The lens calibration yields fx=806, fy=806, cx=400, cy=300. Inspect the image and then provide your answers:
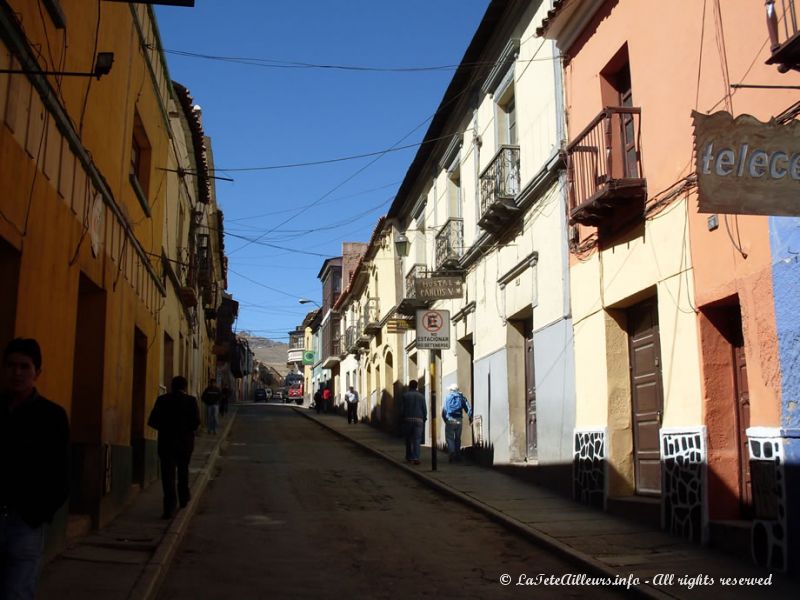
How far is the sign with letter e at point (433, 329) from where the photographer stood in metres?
14.9

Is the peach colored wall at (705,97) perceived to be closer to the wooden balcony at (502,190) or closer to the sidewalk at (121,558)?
the wooden balcony at (502,190)

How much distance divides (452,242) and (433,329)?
409 cm

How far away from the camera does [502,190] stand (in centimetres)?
1455

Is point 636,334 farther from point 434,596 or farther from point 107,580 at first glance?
point 107,580

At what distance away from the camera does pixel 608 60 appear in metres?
10.8

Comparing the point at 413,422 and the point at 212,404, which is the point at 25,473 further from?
the point at 212,404

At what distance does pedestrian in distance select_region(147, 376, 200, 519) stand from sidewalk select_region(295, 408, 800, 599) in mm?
3876

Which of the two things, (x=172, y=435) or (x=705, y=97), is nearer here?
(x=705, y=97)

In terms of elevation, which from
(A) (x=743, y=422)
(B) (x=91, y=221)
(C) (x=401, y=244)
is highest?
(C) (x=401, y=244)

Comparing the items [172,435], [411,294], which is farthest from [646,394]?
[411,294]

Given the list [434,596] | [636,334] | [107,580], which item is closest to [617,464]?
[636,334]

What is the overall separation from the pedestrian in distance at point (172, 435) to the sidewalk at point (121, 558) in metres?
0.37

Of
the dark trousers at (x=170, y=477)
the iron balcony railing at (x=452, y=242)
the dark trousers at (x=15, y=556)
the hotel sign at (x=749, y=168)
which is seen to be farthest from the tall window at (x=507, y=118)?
the dark trousers at (x=15, y=556)

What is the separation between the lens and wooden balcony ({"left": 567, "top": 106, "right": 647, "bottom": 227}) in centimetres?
980
